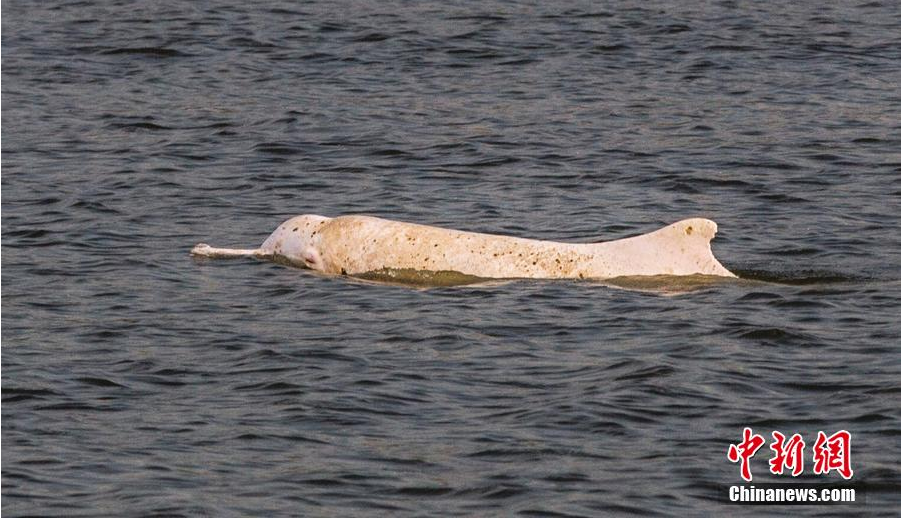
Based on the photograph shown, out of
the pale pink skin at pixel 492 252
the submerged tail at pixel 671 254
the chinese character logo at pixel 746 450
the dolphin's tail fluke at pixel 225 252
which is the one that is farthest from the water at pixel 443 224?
the submerged tail at pixel 671 254

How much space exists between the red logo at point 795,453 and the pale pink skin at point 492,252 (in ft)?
16.5

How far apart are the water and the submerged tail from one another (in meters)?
0.49

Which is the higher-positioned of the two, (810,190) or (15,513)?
(15,513)

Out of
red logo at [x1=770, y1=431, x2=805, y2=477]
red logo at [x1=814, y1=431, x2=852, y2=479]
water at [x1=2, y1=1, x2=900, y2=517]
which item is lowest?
water at [x1=2, y1=1, x2=900, y2=517]

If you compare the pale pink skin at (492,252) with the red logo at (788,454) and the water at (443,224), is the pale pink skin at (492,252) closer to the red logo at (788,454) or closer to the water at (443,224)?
the water at (443,224)

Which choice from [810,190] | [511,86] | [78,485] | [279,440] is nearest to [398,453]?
[279,440]

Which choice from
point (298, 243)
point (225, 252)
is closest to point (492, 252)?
point (298, 243)

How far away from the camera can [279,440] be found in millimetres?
13125

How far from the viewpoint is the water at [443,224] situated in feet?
41.5

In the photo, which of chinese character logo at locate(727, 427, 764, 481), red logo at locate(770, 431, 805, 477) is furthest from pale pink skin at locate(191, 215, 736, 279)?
red logo at locate(770, 431, 805, 477)

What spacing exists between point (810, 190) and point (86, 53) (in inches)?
608

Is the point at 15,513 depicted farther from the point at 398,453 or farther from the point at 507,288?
the point at 507,288

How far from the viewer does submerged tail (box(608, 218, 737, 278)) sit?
58.7ft

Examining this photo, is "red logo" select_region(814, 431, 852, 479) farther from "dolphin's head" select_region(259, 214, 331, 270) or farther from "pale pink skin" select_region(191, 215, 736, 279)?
"dolphin's head" select_region(259, 214, 331, 270)
